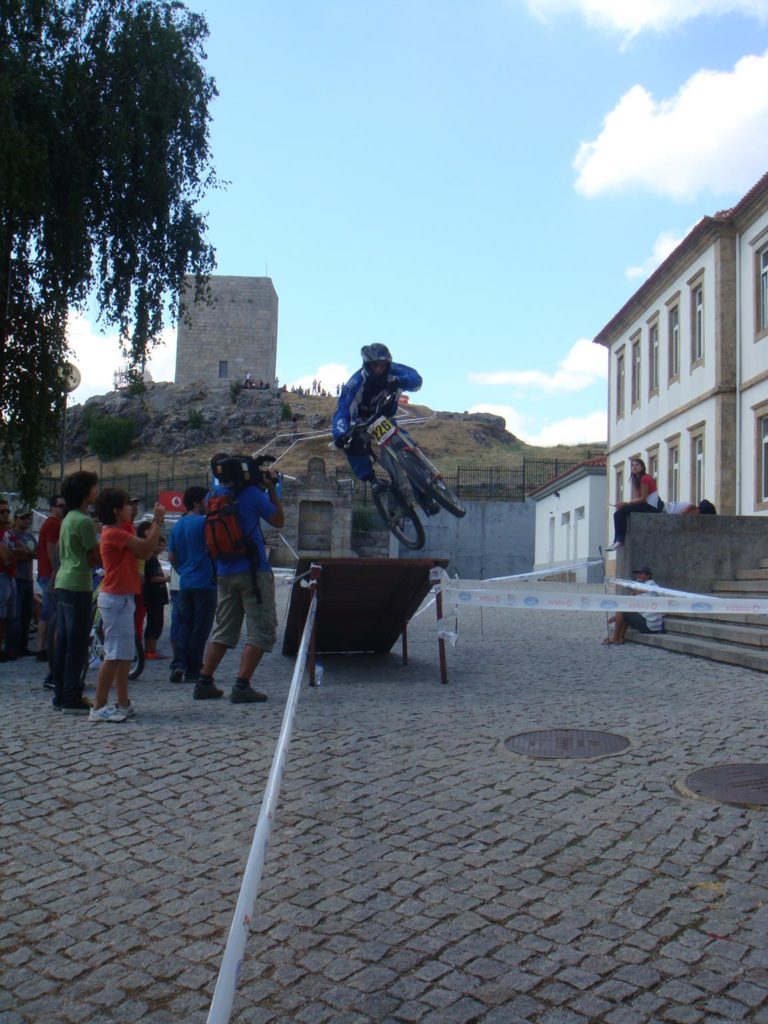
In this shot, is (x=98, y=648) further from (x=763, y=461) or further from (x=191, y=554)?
(x=763, y=461)

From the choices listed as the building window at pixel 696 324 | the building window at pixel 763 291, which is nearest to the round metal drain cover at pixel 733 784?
the building window at pixel 763 291

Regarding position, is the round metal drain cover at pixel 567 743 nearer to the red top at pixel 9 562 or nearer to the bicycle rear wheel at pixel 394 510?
the bicycle rear wheel at pixel 394 510

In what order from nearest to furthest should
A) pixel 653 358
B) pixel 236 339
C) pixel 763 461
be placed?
pixel 763 461
pixel 653 358
pixel 236 339

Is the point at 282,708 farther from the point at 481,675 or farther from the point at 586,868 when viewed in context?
the point at 586,868

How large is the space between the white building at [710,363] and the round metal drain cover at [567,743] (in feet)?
67.5

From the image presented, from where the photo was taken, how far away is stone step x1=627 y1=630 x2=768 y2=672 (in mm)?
10039

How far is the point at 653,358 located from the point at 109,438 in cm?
6493

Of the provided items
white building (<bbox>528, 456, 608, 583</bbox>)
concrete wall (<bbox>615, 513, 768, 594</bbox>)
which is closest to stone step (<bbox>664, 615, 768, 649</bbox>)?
concrete wall (<bbox>615, 513, 768, 594</bbox>)

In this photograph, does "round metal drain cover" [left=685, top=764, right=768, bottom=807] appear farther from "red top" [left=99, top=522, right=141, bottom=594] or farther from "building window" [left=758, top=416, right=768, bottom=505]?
"building window" [left=758, top=416, right=768, bottom=505]

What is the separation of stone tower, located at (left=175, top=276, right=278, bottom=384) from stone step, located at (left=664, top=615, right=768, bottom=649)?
301 feet

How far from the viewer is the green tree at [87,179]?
1335 centimetres

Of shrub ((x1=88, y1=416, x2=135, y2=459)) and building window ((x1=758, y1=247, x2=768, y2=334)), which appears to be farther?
shrub ((x1=88, y1=416, x2=135, y2=459))

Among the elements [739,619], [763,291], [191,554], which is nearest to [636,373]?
[763,291]

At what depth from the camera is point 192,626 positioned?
9.70 metres
